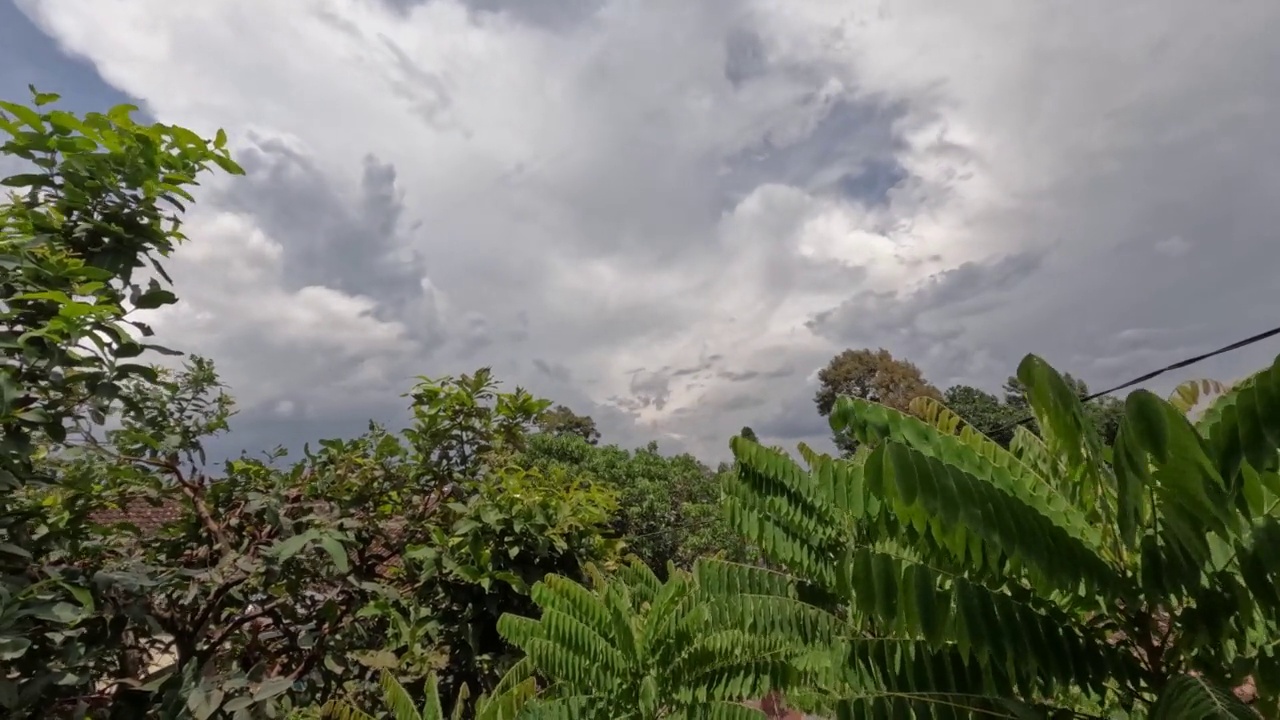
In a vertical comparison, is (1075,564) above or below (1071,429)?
below

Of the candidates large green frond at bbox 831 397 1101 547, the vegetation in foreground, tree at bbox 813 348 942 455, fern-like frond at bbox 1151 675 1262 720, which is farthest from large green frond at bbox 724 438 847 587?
tree at bbox 813 348 942 455

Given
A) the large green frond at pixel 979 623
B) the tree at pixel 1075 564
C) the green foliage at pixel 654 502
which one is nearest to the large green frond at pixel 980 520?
the tree at pixel 1075 564

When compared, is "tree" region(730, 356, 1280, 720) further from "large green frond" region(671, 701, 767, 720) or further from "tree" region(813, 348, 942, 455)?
"tree" region(813, 348, 942, 455)

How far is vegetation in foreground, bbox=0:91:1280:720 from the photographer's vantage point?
2.05 m

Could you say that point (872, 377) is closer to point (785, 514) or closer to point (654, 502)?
point (654, 502)

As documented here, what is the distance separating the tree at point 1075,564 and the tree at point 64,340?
2.66m

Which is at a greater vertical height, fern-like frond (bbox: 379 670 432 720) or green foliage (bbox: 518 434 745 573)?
green foliage (bbox: 518 434 745 573)

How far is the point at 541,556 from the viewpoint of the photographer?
14.6 feet

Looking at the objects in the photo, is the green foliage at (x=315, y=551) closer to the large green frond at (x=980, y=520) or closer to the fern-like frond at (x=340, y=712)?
the fern-like frond at (x=340, y=712)

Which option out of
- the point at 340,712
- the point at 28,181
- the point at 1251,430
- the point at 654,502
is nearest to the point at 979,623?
the point at 1251,430

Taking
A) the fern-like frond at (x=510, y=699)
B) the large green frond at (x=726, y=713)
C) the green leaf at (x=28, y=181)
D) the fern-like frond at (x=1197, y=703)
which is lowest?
the large green frond at (x=726, y=713)

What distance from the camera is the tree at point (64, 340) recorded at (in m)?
2.29

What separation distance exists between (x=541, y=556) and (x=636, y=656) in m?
0.91

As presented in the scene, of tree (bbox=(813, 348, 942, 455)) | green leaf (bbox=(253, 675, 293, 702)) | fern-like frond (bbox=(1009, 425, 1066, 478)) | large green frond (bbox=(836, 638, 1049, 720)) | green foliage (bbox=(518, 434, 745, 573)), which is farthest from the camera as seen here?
tree (bbox=(813, 348, 942, 455))
